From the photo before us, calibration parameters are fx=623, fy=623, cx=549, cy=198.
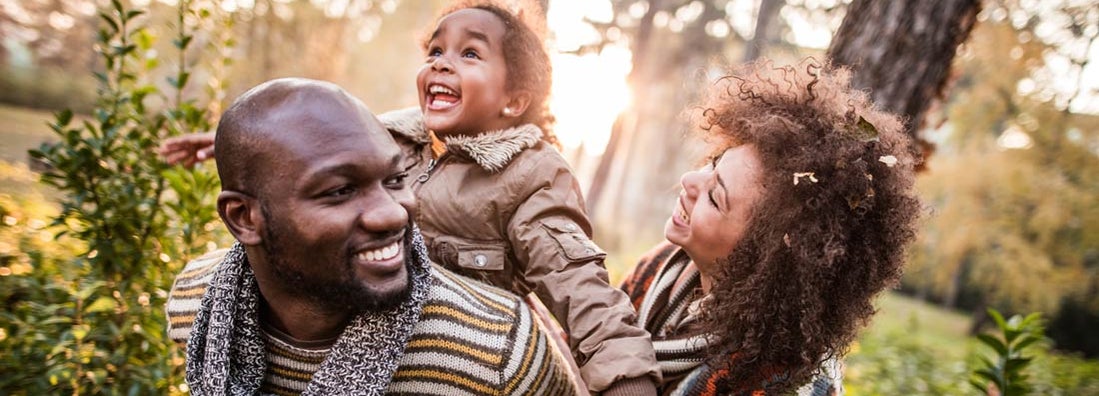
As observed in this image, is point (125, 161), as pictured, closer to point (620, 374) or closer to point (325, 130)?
point (325, 130)

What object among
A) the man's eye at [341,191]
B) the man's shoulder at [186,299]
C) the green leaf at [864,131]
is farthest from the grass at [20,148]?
the green leaf at [864,131]

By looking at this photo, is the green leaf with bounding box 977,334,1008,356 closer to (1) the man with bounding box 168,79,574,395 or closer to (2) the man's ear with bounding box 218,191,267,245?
(1) the man with bounding box 168,79,574,395

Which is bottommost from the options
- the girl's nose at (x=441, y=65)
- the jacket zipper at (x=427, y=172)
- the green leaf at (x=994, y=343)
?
the green leaf at (x=994, y=343)

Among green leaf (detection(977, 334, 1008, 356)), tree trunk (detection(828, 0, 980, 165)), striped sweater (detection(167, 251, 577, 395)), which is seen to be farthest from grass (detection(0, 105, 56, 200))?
green leaf (detection(977, 334, 1008, 356))

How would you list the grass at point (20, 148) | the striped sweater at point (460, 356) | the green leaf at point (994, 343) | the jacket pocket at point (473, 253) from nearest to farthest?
1. the striped sweater at point (460, 356)
2. the jacket pocket at point (473, 253)
3. the green leaf at point (994, 343)
4. the grass at point (20, 148)

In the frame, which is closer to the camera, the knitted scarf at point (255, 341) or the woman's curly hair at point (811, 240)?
the knitted scarf at point (255, 341)

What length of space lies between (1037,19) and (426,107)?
33.2ft

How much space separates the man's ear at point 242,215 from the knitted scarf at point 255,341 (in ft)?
0.69

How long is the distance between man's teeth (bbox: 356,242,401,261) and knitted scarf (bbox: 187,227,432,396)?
87 mm

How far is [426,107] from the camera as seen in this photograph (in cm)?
250

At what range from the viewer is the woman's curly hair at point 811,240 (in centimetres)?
199

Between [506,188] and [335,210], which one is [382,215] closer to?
[335,210]

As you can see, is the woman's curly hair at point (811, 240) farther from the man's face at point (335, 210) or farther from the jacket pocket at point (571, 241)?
the man's face at point (335, 210)

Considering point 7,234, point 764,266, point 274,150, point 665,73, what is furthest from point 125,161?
point 665,73
